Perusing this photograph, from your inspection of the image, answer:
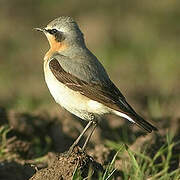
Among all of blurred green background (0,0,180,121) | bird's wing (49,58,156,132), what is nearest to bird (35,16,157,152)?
bird's wing (49,58,156,132)

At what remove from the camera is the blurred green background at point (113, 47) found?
13188mm

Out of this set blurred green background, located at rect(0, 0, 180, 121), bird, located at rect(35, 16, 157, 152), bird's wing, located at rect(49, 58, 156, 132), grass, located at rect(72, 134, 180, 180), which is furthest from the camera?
blurred green background, located at rect(0, 0, 180, 121)

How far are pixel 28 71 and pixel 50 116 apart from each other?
6.21 meters

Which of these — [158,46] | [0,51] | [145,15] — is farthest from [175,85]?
[145,15]

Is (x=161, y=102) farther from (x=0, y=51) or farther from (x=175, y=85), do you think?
(x=0, y=51)

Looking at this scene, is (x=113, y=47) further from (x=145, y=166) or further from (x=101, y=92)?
(x=145, y=166)

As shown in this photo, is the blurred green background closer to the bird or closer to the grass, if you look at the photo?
the grass

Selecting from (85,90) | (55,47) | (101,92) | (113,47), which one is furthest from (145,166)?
(113,47)

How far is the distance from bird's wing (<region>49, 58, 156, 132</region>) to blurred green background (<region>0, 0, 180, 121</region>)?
3130 mm

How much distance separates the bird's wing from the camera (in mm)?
7676

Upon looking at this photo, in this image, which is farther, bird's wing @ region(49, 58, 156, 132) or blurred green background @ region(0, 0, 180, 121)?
blurred green background @ region(0, 0, 180, 121)

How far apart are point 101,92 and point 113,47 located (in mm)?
10214

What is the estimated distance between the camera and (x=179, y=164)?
810cm

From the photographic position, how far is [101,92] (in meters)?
7.84
